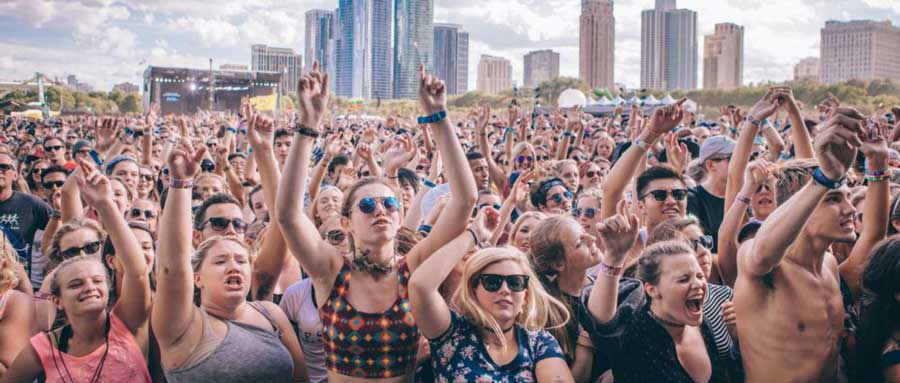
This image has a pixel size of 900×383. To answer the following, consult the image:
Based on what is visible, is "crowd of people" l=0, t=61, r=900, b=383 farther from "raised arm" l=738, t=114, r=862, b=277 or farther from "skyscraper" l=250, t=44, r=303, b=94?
"skyscraper" l=250, t=44, r=303, b=94

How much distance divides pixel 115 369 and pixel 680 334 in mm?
2422

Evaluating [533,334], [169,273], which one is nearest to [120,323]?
[169,273]

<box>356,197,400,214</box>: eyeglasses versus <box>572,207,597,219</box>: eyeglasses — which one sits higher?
<box>356,197,400,214</box>: eyeglasses

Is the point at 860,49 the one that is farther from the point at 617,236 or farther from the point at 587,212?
the point at 617,236

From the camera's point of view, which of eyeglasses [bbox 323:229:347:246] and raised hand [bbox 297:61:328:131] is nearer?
raised hand [bbox 297:61:328:131]

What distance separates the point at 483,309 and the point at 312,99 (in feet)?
3.93

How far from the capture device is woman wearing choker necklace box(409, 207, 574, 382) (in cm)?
315

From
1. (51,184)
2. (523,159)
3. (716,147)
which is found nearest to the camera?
(716,147)

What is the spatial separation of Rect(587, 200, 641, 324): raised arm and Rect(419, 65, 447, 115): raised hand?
0.89 meters

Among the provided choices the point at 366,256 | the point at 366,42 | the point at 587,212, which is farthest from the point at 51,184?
the point at 366,42

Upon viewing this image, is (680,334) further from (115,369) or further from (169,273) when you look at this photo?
(115,369)

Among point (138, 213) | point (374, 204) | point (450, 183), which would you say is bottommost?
point (138, 213)

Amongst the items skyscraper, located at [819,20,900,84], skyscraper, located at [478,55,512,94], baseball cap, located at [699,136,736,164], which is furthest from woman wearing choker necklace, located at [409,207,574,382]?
skyscraper, located at [478,55,512,94]

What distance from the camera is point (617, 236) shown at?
10.6 feet
